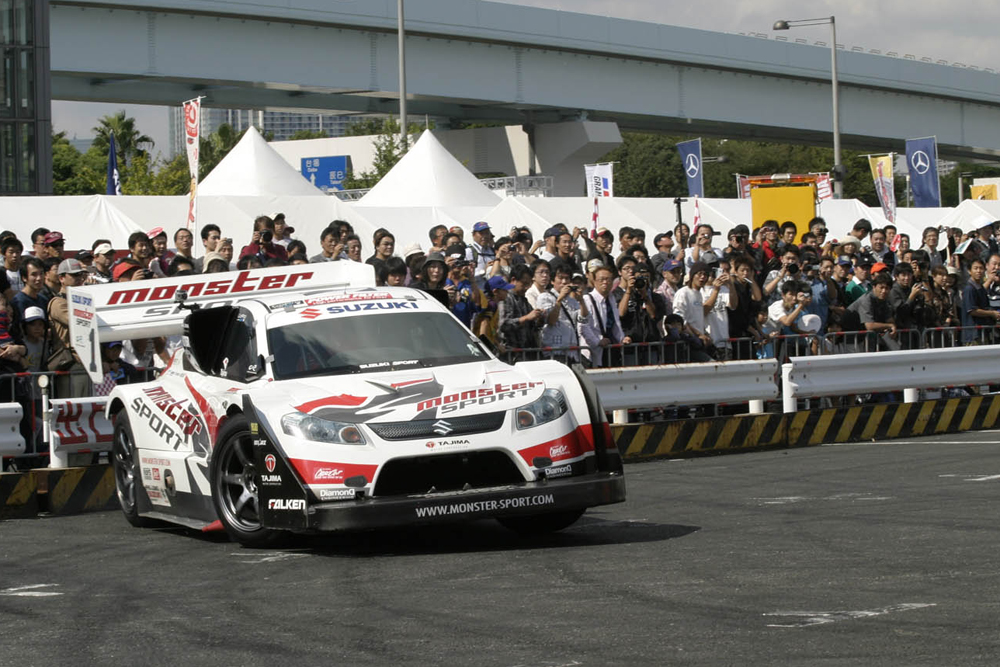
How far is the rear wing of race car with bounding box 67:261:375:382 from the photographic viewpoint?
12148 mm

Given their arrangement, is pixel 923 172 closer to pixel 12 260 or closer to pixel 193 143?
pixel 193 143

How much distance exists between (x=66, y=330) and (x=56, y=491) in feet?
5.47

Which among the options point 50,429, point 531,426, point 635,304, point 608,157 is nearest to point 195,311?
point 50,429

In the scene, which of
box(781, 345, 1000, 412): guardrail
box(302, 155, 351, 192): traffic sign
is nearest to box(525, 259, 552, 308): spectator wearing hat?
box(781, 345, 1000, 412): guardrail

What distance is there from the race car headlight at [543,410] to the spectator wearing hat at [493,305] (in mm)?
4281

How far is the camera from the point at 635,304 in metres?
16.8

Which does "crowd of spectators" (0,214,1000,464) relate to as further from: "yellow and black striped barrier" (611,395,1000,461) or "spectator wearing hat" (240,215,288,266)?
"yellow and black striped barrier" (611,395,1000,461)

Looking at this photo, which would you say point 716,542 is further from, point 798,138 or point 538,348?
point 798,138

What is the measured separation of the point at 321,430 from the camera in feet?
30.7

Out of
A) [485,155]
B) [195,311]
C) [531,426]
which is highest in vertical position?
[485,155]

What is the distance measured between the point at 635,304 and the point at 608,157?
12579cm

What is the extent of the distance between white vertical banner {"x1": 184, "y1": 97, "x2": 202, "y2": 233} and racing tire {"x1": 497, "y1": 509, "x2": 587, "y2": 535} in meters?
9.00

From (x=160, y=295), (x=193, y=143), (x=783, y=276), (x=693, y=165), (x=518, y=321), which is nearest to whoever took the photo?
(x=160, y=295)

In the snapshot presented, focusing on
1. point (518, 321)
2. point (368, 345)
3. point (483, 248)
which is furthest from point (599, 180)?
point (368, 345)
